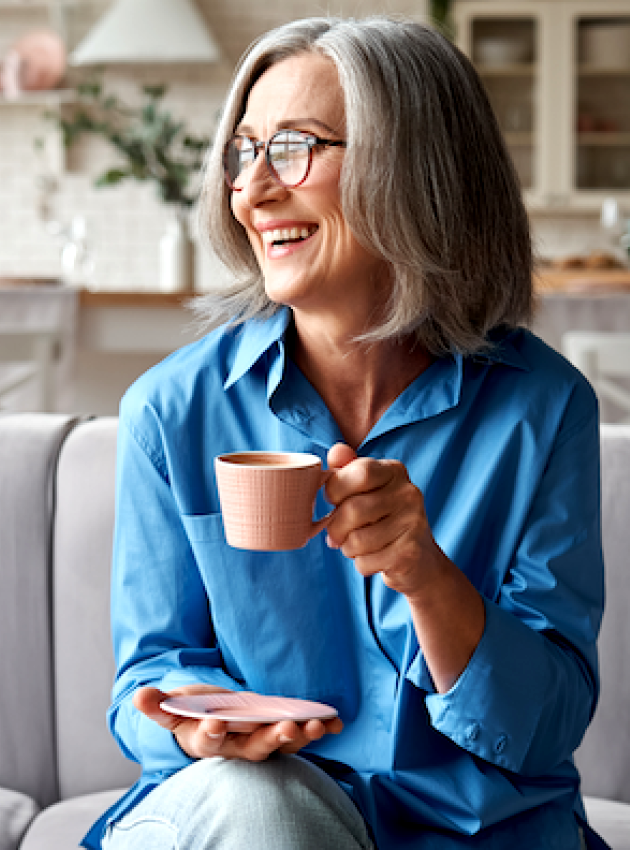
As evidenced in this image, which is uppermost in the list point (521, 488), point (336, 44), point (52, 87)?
point (52, 87)

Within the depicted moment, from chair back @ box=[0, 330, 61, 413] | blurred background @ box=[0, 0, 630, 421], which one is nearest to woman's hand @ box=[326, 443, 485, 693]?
chair back @ box=[0, 330, 61, 413]

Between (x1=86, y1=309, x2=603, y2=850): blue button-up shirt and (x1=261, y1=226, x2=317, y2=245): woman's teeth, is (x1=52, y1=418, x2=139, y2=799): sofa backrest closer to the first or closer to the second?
(x1=86, y1=309, x2=603, y2=850): blue button-up shirt

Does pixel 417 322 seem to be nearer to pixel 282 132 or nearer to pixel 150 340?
pixel 282 132

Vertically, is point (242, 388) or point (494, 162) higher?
point (494, 162)

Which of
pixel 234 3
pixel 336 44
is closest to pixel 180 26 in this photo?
pixel 234 3

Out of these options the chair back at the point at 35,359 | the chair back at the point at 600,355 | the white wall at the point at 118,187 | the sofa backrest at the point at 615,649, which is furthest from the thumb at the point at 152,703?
the white wall at the point at 118,187

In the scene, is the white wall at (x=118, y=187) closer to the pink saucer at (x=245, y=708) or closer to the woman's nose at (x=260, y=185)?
the woman's nose at (x=260, y=185)

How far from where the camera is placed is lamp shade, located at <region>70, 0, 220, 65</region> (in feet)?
16.3

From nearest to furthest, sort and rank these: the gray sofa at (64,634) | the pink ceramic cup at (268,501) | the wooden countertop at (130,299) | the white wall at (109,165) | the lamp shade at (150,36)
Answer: the pink ceramic cup at (268,501) → the gray sofa at (64,634) → the wooden countertop at (130,299) → the lamp shade at (150,36) → the white wall at (109,165)

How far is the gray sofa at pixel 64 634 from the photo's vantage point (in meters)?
1.22

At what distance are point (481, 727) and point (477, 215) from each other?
0.49m

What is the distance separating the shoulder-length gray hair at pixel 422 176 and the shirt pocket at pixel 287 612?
0.80ft

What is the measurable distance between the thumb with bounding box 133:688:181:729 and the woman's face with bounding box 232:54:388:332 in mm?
377

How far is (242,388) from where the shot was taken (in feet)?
3.35
